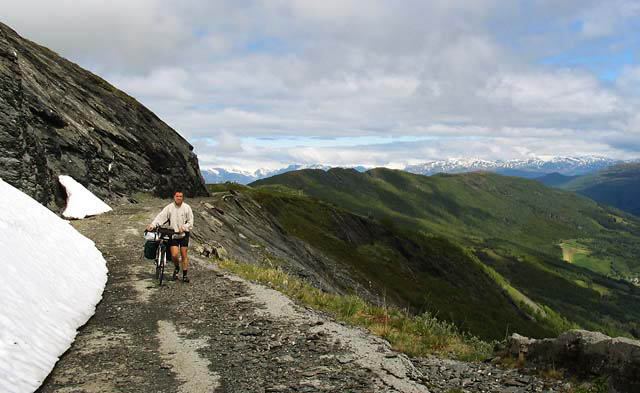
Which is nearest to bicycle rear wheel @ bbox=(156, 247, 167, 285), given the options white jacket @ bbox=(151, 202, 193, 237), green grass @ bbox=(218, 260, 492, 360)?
white jacket @ bbox=(151, 202, 193, 237)

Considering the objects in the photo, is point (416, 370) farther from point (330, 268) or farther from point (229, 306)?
point (330, 268)

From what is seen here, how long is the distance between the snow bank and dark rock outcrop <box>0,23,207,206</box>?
2.42 feet

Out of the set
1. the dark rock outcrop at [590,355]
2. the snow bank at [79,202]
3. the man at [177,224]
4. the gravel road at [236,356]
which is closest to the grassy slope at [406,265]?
the snow bank at [79,202]

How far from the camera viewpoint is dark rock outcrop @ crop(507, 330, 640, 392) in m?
8.24

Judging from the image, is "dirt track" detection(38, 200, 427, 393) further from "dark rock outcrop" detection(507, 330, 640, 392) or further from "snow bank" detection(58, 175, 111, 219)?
"snow bank" detection(58, 175, 111, 219)

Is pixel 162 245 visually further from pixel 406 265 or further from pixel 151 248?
pixel 406 265

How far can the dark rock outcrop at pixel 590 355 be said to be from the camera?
8242 mm

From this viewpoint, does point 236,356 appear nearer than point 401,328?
Yes

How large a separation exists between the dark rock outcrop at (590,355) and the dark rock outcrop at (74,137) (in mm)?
28324

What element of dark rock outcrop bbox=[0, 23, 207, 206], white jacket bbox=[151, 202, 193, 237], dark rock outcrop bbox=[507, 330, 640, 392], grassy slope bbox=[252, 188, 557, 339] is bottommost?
grassy slope bbox=[252, 188, 557, 339]

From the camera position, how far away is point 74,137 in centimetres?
4250

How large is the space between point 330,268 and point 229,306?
5944cm

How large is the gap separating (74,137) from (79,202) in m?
11.7

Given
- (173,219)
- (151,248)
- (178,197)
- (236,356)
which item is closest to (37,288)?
Result: (151,248)
